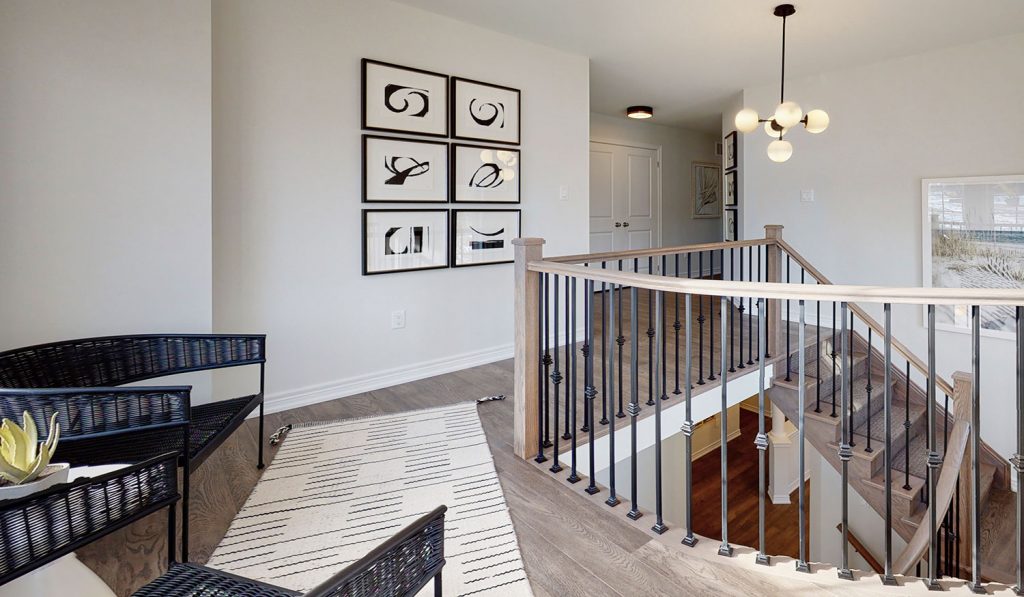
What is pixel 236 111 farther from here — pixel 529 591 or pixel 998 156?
pixel 998 156

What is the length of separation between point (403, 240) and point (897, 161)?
4.17 m

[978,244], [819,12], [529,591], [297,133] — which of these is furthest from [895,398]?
[297,133]

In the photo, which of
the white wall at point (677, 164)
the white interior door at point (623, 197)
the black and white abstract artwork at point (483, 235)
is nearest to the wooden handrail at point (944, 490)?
the black and white abstract artwork at point (483, 235)

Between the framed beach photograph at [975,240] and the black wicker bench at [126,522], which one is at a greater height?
the framed beach photograph at [975,240]

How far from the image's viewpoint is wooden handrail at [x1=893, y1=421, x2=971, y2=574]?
250 centimetres

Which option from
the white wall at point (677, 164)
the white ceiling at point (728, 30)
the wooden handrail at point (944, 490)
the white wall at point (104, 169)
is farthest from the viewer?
the white wall at point (677, 164)

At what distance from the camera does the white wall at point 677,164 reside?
7156 millimetres

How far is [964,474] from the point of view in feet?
10.2

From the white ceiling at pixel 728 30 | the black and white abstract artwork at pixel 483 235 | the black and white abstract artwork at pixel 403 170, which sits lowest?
the black and white abstract artwork at pixel 483 235

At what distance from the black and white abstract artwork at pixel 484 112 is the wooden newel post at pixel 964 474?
3084 mm

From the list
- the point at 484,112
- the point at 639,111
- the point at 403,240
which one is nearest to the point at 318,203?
the point at 403,240

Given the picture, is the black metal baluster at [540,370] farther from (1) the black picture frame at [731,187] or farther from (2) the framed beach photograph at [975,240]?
(1) the black picture frame at [731,187]

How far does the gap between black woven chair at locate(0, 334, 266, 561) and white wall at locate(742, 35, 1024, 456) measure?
16.2 ft

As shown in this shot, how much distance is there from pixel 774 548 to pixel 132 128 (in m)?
6.23
